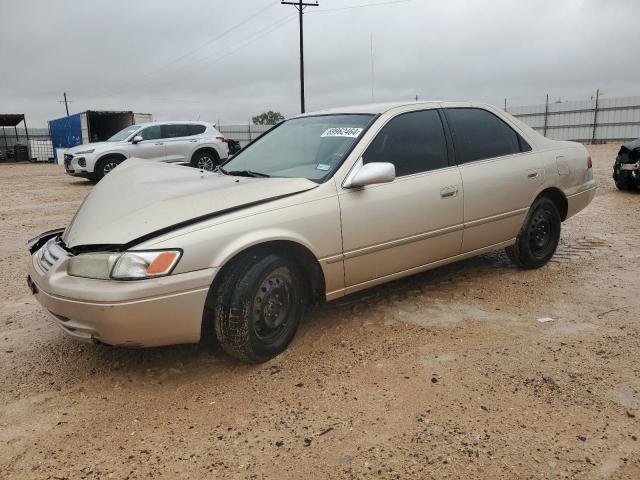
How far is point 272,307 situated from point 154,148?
39.5ft

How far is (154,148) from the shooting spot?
1400cm

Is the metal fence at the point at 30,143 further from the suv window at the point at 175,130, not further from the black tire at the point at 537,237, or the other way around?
the black tire at the point at 537,237

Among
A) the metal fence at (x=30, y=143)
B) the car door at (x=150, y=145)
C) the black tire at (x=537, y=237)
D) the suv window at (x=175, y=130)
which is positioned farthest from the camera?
the metal fence at (x=30, y=143)

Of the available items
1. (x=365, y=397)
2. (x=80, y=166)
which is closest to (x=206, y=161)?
(x=80, y=166)

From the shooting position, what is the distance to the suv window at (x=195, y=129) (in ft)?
48.6

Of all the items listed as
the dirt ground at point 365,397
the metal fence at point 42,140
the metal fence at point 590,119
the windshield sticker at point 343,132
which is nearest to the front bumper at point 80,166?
the dirt ground at point 365,397

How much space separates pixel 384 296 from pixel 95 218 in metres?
2.27

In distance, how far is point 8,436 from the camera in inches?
98.0

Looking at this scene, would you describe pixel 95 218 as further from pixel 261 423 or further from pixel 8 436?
pixel 261 423

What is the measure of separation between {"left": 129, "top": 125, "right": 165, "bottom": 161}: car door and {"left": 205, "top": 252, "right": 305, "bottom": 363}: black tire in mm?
11611

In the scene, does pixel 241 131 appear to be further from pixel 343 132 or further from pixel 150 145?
pixel 343 132

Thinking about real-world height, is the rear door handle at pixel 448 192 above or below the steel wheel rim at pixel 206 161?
above

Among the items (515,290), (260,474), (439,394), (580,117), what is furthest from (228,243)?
(580,117)

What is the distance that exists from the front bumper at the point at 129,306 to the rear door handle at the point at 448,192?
1906 mm
